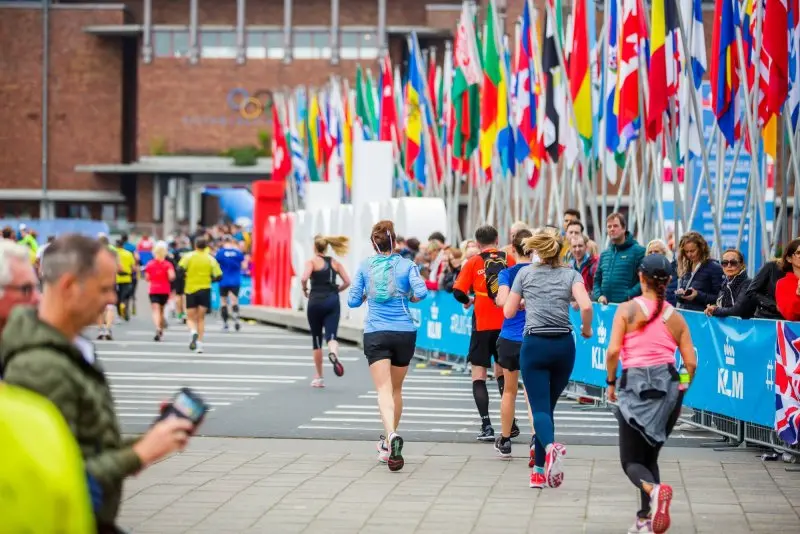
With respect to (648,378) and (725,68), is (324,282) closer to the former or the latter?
(725,68)

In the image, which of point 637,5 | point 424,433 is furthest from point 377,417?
point 637,5

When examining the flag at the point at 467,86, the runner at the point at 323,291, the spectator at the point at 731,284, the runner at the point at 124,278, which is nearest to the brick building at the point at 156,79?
the runner at the point at 124,278

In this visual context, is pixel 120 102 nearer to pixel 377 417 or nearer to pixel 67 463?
pixel 377 417

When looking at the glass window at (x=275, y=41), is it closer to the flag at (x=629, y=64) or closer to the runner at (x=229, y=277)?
the runner at (x=229, y=277)

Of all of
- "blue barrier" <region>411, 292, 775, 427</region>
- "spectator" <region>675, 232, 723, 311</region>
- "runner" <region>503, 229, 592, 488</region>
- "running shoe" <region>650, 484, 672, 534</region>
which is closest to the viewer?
"running shoe" <region>650, 484, 672, 534</region>

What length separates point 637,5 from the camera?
2120 centimetres

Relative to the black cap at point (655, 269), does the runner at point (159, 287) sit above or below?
below

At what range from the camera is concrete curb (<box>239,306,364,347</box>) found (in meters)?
27.8

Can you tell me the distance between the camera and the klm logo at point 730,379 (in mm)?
12703

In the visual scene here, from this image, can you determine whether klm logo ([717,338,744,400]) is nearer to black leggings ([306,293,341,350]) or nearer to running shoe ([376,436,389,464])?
running shoe ([376,436,389,464])

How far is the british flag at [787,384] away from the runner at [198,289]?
13.9 meters

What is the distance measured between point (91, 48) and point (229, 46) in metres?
8.70

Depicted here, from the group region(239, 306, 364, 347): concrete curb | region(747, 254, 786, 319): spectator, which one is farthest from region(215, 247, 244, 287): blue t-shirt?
region(747, 254, 786, 319): spectator

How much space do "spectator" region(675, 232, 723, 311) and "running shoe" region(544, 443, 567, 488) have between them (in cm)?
464
